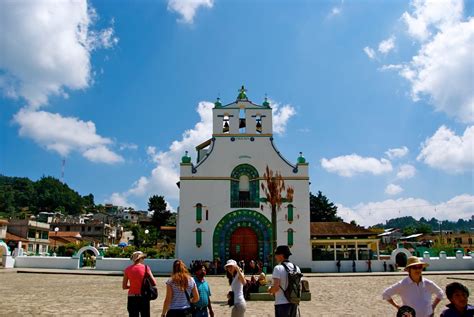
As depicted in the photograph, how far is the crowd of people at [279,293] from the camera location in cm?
466

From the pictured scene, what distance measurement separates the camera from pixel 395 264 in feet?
94.1

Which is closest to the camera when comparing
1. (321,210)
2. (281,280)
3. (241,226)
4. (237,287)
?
(281,280)

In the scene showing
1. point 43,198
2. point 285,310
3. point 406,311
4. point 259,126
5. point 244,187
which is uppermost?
point 43,198

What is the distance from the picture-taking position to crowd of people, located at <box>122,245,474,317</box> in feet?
15.3

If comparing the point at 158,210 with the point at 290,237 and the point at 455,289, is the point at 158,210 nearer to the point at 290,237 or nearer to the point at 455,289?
the point at 290,237

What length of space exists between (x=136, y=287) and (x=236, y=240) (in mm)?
21477

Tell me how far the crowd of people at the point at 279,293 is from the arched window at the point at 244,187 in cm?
2161

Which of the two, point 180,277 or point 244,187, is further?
point 244,187

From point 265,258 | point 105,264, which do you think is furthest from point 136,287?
point 105,264

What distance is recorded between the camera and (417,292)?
528cm

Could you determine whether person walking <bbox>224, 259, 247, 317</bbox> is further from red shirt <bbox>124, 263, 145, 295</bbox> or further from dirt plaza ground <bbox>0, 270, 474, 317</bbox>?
dirt plaza ground <bbox>0, 270, 474, 317</bbox>

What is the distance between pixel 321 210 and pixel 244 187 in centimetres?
2684

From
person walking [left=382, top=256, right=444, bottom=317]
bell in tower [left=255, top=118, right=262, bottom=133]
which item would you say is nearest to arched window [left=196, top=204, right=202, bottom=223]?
bell in tower [left=255, top=118, right=262, bottom=133]

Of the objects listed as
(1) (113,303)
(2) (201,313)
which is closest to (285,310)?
(2) (201,313)
